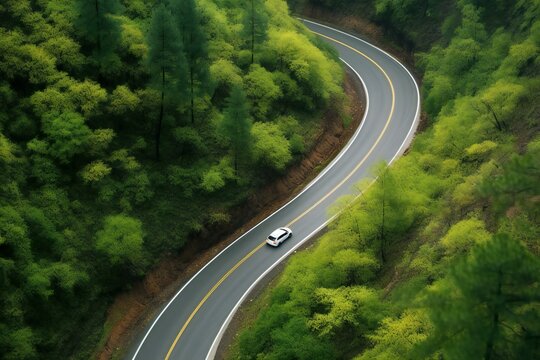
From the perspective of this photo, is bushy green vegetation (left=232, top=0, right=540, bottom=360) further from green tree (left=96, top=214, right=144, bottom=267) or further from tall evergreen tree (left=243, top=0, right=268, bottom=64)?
tall evergreen tree (left=243, top=0, right=268, bottom=64)

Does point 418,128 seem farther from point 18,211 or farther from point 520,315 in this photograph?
point 520,315

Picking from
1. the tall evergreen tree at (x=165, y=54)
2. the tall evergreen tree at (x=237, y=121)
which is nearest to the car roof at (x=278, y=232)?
the tall evergreen tree at (x=237, y=121)

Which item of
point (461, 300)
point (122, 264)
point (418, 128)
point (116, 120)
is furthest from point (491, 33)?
point (461, 300)

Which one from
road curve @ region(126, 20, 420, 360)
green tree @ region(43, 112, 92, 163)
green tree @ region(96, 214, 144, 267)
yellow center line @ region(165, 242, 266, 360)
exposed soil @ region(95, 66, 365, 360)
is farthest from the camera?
green tree @ region(43, 112, 92, 163)

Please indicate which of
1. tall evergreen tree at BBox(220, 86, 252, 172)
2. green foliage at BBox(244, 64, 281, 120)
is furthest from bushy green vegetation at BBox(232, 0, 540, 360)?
green foliage at BBox(244, 64, 281, 120)

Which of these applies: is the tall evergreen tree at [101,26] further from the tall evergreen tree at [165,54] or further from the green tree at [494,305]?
the green tree at [494,305]

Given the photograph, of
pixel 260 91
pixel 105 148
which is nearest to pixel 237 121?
pixel 260 91
